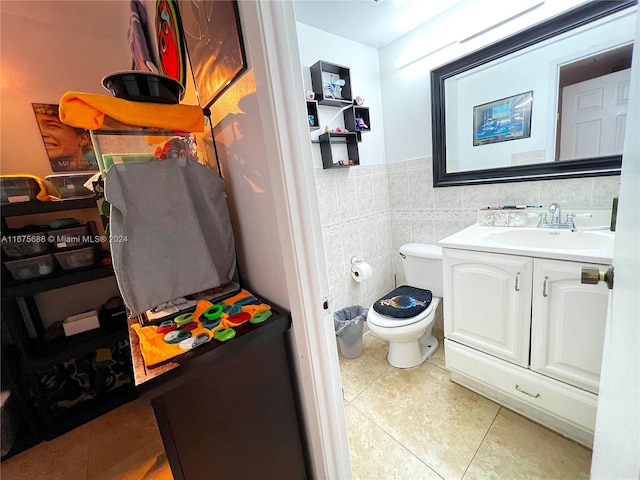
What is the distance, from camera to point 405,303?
1.71 meters

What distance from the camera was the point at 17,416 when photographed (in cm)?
136

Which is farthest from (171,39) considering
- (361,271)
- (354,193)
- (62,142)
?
(361,271)

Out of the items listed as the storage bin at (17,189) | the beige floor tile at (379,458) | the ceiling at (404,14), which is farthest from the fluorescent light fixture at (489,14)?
the storage bin at (17,189)

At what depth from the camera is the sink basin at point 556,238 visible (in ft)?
3.96

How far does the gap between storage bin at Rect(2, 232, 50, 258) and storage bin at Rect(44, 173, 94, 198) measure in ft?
0.91

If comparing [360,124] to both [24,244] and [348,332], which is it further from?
[24,244]

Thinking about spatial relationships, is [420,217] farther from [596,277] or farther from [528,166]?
[596,277]

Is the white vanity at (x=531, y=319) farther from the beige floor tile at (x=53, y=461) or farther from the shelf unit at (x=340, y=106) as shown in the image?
the beige floor tile at (x=53, y=461)

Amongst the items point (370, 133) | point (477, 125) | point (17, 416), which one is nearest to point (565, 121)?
point (477, 125)

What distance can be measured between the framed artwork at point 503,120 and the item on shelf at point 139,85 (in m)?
1.73

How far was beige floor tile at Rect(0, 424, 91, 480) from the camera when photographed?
1.24 meters

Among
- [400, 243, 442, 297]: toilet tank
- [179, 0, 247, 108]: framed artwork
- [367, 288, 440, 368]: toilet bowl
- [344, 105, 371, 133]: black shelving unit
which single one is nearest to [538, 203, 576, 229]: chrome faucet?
[400, 243, 442, 297]: toilet tank

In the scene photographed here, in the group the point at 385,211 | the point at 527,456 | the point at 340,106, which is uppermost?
the point at 340,106

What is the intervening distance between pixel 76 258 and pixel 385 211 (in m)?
2.01
